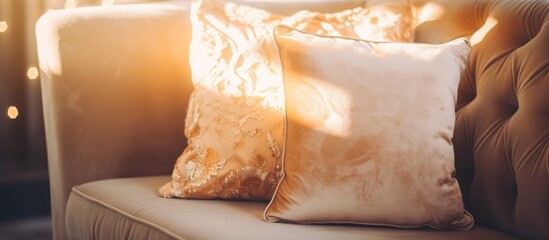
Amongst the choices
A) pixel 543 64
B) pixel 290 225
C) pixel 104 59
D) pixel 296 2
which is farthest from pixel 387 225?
pixel 104 59

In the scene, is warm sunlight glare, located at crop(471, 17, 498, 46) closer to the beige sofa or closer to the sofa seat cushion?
the beige sofa

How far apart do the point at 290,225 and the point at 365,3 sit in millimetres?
798

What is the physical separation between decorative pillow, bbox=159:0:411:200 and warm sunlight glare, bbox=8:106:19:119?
1210mm

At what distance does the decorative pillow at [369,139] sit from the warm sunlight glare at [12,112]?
1564 millimetres

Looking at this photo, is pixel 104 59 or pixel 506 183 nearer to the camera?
pixel 506 183

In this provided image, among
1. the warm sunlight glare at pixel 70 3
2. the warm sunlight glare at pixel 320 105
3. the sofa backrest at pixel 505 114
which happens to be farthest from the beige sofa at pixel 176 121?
the warm sunlight glare at pixel 70 3

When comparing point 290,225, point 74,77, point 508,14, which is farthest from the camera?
point 74,77

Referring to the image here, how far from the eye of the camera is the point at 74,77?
197 cm

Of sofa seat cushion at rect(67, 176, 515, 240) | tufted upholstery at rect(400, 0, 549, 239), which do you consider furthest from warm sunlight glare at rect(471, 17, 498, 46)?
sofa seat cushion at rect(67, 176, 515, 240)

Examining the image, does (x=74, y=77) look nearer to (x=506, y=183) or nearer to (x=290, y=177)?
(x=290, y=177)

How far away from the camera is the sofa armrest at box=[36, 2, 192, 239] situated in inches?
77.1

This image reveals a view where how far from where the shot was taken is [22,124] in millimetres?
2822

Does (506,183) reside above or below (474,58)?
below

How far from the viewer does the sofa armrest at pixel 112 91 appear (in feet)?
6.43
